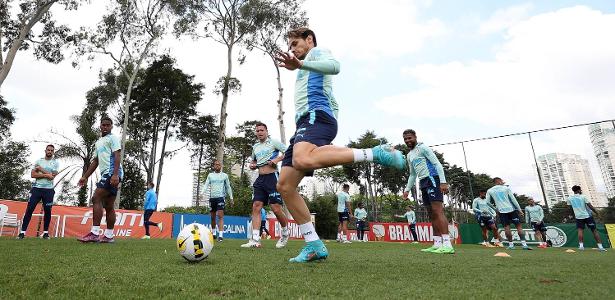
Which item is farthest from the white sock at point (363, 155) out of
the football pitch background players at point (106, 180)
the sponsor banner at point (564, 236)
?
the sponsor banner at point (564, 236)

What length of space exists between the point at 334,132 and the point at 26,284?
2.58m

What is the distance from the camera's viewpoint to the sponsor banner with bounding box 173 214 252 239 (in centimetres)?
1806

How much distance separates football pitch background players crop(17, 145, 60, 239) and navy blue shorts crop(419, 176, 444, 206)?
8.38m

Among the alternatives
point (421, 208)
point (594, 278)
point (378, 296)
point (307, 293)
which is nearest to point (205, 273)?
point (307, 293)

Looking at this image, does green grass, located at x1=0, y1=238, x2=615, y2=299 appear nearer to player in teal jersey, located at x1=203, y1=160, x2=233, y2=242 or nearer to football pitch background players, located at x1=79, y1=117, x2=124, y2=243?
football pitch background players, located at x1=79, y1=117, x2=124, y2=243

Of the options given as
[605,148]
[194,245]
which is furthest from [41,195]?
[605,148]

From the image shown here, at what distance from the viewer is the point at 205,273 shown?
2.60m

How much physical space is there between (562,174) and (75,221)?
89.9 ft

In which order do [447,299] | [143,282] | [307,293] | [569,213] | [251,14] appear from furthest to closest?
[251,14] < [569,213] < [143,282] < [307,293] < [447,299]

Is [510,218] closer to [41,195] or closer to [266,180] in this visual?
[266,180]

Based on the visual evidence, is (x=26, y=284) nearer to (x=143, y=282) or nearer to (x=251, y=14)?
(x=143, y=282)

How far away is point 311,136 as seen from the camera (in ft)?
10.6

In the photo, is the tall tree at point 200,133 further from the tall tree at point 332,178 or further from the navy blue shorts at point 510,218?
the navy blue shorts at point 510,218

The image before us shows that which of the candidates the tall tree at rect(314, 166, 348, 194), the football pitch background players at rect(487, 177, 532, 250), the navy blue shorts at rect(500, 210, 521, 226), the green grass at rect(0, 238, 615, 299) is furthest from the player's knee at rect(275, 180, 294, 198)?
the tall tree at rect(314, 166, 348, 194)
